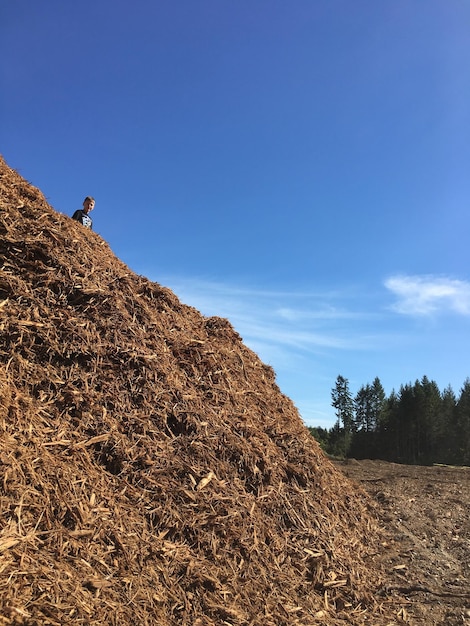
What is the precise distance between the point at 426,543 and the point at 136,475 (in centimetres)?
484

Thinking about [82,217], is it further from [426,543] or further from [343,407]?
[343,407]

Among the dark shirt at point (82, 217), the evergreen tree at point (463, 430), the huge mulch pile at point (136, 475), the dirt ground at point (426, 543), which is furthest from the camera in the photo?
the evergreen tree at point (463, 430)

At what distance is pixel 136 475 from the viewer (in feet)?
13.9

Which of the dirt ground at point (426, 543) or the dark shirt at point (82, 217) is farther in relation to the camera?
the dark shirt at point (82, 217)

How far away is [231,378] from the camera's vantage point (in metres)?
6.76

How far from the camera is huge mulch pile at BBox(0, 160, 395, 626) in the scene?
3.26m

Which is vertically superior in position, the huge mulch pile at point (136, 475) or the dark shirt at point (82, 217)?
the dark shirt at point (82, 217)

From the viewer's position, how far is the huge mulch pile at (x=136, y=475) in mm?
3258

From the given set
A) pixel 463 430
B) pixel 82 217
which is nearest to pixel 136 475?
pixel 82 217

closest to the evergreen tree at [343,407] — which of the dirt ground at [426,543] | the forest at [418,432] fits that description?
the forest at [418,432]

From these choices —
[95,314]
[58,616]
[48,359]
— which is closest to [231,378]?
[95,314]

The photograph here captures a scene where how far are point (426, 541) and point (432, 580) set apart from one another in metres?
1.48

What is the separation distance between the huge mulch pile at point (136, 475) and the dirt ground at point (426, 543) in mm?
342

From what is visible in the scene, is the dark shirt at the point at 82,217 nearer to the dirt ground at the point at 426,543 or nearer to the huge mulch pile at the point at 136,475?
the huge mulch pile at the point at 136,475
